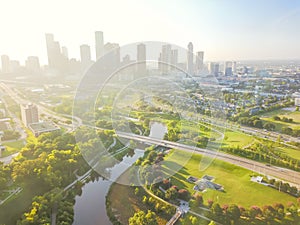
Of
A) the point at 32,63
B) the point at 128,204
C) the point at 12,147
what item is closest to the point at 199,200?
the point at 128,204

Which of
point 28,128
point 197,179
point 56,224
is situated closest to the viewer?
point 56,224

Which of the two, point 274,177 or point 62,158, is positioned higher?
point 62,158

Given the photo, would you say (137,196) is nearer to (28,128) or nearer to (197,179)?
(197,179)

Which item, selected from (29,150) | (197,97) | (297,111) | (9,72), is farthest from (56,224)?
(9,72)

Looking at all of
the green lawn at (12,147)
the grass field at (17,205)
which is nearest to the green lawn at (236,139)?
the grass field at (17,205)

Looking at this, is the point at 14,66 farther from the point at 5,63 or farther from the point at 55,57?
the point at 55,57

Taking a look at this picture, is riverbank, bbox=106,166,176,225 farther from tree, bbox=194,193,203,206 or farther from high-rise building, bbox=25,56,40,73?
high-rise building, bbox=25,56,40,73

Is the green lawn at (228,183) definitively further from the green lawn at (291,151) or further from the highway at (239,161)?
the green lawn at (291,151)
